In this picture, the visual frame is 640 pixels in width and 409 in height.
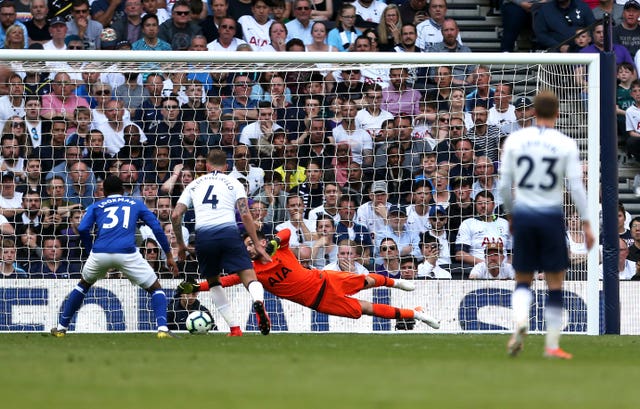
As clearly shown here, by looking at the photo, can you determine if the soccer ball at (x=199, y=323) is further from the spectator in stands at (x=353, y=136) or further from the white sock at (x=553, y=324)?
the white sock at (x=553, y=324)

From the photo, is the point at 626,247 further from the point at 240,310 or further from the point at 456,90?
the point at 240,310

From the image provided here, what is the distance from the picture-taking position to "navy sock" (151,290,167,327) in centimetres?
1441

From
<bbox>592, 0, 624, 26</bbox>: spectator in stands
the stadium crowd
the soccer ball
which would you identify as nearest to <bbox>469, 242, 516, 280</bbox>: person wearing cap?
the stadium crowd

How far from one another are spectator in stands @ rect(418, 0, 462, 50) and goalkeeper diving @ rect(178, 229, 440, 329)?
630cm

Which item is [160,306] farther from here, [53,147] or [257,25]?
[257,25]

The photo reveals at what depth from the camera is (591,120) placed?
15570mm

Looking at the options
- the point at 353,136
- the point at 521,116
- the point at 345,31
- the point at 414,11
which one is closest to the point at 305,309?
the point at 353,136

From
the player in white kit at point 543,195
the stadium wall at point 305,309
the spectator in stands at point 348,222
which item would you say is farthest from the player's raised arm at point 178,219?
the player in white kit at point 543,195

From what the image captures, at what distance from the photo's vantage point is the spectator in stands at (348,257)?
16.7 m

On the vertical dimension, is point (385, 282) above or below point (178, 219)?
below

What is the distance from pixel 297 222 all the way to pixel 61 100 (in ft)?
12.6

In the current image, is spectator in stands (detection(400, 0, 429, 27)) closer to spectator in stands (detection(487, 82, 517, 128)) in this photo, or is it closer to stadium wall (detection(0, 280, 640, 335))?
spectator in stands (detection(487, 82, 517, 128))

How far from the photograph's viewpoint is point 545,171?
10.1 meters

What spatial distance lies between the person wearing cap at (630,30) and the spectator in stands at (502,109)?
15.4ft
